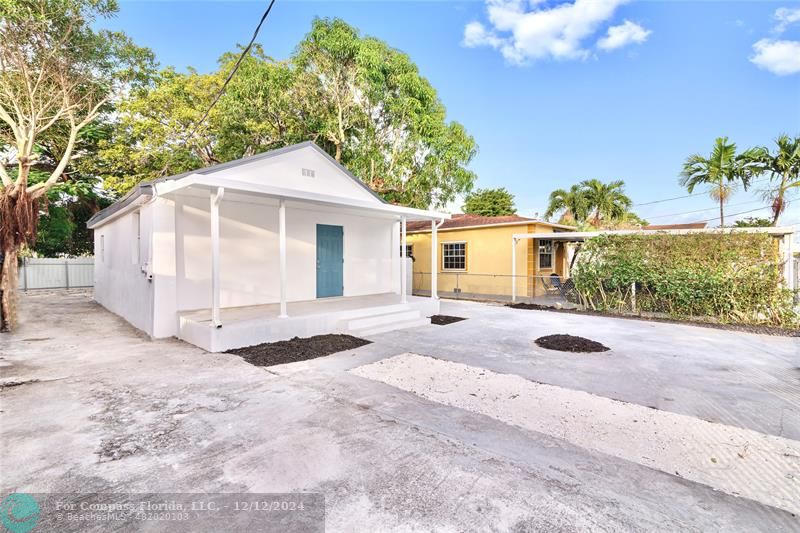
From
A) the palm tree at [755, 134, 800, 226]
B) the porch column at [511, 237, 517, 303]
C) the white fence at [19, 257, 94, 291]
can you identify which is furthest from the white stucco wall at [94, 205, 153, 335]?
the palm tree at [755, 134, 800, 226]

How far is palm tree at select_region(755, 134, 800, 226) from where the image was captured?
12.6 m

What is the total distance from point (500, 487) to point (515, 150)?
21.1 meters

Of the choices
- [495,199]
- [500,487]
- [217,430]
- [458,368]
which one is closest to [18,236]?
[217,430]

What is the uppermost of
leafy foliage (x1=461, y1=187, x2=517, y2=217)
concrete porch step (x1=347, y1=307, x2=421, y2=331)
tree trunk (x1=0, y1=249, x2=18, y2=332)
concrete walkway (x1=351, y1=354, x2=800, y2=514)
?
leafy foliage (x1=461, y1=187, x2=517, y2=217)

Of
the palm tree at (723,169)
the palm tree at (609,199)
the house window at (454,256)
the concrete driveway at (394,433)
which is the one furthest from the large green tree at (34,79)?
the palm tree at (609,199)

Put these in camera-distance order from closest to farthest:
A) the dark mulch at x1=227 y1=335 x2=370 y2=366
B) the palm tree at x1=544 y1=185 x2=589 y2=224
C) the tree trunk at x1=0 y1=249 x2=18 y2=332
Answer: the dark mulch at x1=227 y1=335 x2=370 y2=366
the tree trunk at x1=0 y1=249 x2=18 y2=332
the palm tree at x1=544 y1=185 x2=589 y2=224

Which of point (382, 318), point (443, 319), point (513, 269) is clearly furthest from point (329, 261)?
point (513, 269)

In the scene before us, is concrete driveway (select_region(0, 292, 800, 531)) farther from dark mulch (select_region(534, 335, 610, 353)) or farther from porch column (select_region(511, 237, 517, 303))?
porch column (select_region(511, 237, 517, 303))

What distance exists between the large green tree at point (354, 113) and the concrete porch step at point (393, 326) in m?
6.31

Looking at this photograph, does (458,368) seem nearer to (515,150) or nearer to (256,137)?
(256,137)

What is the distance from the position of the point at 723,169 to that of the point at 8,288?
2177 cm

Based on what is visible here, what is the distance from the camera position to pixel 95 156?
1631 centimetres

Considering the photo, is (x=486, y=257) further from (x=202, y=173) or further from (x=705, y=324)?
(x=202, y=173)

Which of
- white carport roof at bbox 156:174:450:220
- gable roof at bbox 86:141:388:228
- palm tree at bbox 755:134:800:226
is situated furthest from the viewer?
palm tree at bbox 755:134:800:226
